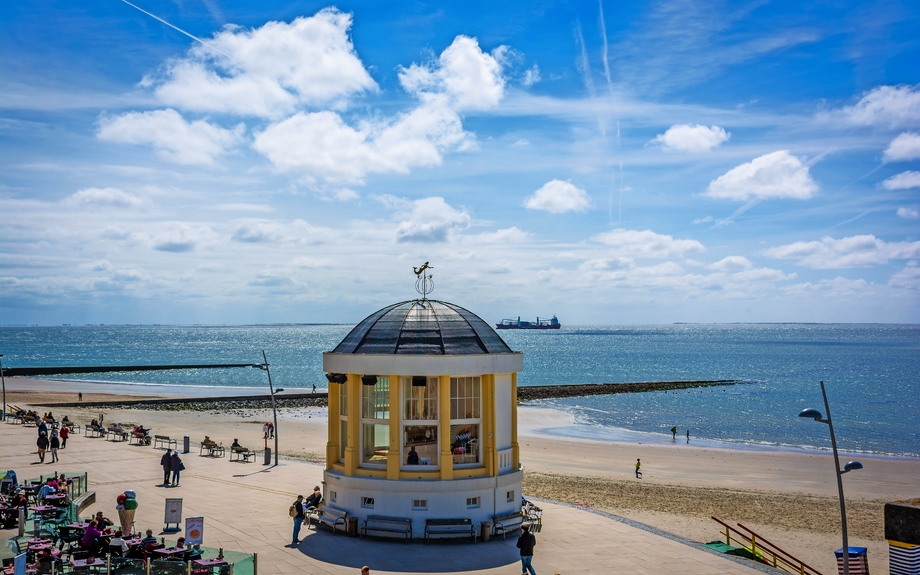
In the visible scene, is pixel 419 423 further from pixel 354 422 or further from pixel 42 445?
pixel 42 445

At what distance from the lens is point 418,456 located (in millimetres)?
19734

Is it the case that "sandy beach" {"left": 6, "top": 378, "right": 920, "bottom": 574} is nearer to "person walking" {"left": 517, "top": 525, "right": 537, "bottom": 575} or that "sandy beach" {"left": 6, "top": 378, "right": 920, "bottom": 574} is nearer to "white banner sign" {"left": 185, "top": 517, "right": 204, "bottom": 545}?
"person walking" {"left": 517, "top": 525, "right": 537, "bottom": 575}

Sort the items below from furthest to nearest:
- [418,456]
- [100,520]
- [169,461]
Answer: [169,461]
[418,456]
[100,520]

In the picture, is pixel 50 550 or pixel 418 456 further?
pixel 418 456

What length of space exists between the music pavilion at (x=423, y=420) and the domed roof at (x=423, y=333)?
32 mm

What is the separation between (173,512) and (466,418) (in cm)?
785

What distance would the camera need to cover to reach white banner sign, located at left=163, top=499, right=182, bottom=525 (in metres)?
18.8

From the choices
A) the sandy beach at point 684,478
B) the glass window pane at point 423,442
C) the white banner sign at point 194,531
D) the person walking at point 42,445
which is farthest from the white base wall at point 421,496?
the person walking at point 42,445

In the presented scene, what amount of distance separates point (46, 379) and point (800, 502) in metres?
109

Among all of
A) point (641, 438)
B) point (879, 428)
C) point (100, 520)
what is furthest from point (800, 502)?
point (879, 428)

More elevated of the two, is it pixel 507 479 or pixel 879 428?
pixel 507 479

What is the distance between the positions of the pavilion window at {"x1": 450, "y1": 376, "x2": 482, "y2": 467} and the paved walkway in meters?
2.28

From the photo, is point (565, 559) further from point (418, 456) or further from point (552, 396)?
point (552, 396)

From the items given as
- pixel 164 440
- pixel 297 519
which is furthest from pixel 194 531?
pixel 164 440
